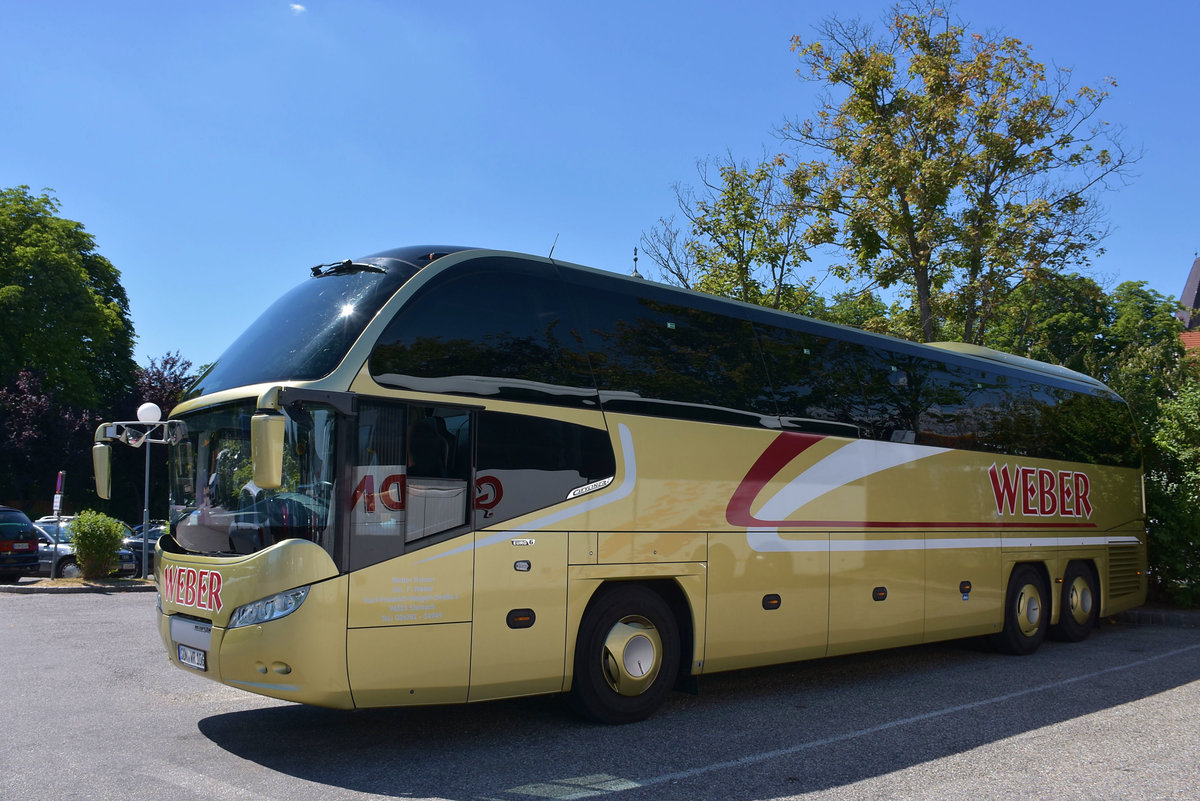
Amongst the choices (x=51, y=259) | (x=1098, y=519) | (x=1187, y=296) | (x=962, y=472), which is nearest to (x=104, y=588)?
(x=962, y=472)

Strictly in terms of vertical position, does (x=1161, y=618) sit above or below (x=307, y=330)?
below

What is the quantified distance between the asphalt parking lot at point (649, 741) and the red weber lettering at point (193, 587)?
3.28 feet

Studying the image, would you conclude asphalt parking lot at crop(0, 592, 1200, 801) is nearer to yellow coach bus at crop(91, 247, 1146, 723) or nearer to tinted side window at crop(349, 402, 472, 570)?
yellow coach bus at crop(91, 247, 1146, 723)

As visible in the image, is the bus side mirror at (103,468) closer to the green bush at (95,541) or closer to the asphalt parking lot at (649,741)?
the asphalt parking lot at (649,741)

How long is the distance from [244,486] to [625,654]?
314 cm

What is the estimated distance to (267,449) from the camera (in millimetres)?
5676

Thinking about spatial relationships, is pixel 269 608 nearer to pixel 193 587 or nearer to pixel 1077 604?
pixel 193 587

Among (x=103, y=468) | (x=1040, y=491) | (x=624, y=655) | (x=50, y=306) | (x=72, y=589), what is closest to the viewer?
(x=624, y=655)

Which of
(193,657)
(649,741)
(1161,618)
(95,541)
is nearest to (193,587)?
(193,657)

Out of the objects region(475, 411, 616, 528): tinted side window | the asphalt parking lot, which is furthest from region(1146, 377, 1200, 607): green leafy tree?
region(475, 411, 616, 528): tinted side window

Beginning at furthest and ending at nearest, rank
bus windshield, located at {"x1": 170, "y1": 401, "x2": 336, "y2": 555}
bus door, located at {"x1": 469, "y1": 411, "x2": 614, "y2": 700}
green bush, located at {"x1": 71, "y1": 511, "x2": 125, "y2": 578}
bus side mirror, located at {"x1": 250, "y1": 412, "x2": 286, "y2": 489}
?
green bush, located at {"x1": 71, "y1": 511, "x2": 125, "y2": 578}, bus door, located at {"x1": 469, "y1": 411, "x2": 614, "y2": 700}, bus windshield, located at {"x1": 170, "y1": 401, "x2": 336, "y2": 555}, bus side mirror, located at {"x1": 250, "y1": 412, "x2": 286, "y2": 489}

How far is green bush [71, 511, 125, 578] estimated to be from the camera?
20406mm

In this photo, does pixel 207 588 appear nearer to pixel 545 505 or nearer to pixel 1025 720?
pixel 545 505

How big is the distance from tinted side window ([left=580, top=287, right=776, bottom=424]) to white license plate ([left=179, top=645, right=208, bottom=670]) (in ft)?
11.2
